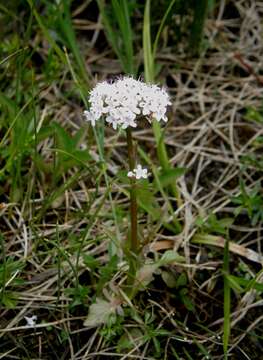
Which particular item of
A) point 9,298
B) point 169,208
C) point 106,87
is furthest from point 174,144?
point 9,298

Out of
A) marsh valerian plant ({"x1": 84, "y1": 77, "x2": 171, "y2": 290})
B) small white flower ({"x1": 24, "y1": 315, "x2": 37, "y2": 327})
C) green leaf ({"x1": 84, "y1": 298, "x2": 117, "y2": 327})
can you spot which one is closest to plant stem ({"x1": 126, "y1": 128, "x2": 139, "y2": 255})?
marsh valerian plant ({"x1": 84, "y1": 77, "x2": 171, "y2": 290})

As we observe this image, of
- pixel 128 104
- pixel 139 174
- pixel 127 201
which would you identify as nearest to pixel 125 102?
pixel 128 104

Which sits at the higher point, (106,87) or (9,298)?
(106,87)

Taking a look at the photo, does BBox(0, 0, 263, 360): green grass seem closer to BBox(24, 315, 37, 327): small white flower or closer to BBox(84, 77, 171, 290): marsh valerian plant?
BBox(24, 315, 37, 327): small white flower

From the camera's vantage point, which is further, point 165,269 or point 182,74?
point 182,74

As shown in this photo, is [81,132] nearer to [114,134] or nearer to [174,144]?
[114,134]

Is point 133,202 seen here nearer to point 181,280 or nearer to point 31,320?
point 181,280
